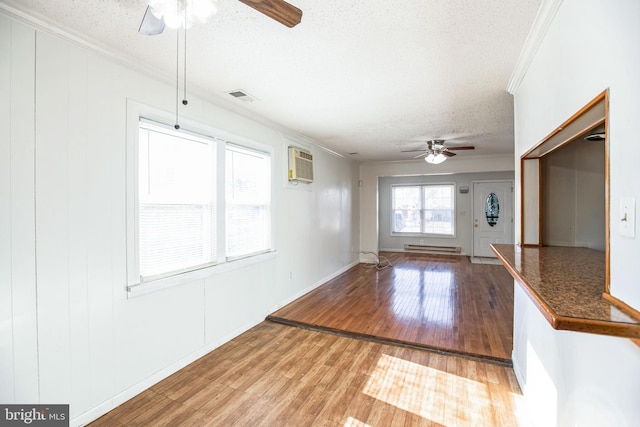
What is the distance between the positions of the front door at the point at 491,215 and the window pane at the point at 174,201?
24.6 ft

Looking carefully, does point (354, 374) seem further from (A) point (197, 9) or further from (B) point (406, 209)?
(B) point (406, 209)

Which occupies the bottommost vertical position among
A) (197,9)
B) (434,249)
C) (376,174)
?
(434,249)

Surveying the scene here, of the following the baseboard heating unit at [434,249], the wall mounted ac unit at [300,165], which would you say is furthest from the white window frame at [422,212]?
the wall mounted ac unit at [300,165]

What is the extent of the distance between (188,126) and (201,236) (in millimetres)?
1057

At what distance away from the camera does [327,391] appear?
229cm

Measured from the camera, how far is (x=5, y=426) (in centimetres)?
161

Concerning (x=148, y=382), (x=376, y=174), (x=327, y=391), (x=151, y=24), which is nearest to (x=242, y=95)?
(x=151, y=24)

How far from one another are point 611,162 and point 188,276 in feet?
9.36

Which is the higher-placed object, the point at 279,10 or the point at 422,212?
the point at 279,10

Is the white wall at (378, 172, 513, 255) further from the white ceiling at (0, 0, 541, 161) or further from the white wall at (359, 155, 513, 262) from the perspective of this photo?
the white ceiling at (0, 0, 541, 161)

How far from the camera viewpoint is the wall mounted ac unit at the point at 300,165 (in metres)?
4.26

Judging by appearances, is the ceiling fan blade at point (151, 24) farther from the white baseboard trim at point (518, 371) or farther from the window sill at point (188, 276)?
the white baseboard trim at point (518, 371)

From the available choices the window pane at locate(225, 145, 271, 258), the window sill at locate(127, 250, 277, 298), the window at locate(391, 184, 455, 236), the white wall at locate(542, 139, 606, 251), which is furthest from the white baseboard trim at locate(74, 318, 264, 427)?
the window at locate(391, 184, 455, 236)

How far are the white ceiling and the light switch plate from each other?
1281 millimetres
